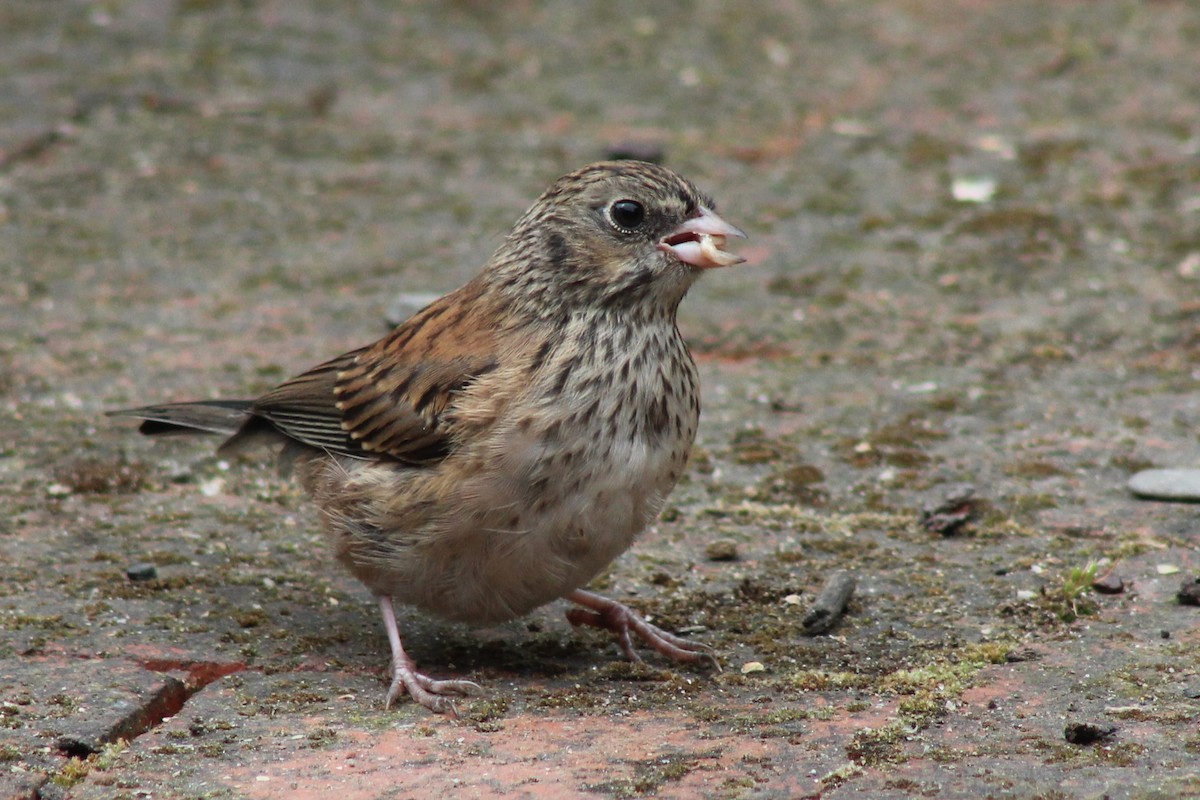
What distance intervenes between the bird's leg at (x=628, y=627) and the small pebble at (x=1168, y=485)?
5.15 feet

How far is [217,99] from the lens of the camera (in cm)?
804

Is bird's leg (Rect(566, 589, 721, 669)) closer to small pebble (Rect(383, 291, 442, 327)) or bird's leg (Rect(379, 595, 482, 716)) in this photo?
bird's leg (Rect(379, 595, 482, 716))

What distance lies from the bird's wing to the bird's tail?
0.31 feet

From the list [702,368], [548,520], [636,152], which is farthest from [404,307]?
[548,520]

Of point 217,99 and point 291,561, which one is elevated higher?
point 217,99

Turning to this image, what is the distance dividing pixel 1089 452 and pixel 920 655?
→ 59.8 inches

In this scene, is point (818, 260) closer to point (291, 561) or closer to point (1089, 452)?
point (1089, 452)

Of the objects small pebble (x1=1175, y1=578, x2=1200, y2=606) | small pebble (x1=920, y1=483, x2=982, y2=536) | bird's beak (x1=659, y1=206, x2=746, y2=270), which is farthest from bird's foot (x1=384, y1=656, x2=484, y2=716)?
small pebble (x1=1175, y1=578, x2=1200, y2=606)

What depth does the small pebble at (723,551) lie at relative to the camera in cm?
462

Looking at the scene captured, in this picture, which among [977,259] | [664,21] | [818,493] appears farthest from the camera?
[664,21]

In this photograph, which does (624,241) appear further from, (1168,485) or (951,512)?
(1168,485)

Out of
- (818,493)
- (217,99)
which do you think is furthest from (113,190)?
(818,493)

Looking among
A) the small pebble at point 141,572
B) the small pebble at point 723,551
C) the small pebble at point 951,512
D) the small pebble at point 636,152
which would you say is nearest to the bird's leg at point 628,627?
the small pebble at point 723,551

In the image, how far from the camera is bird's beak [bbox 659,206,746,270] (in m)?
4.29
